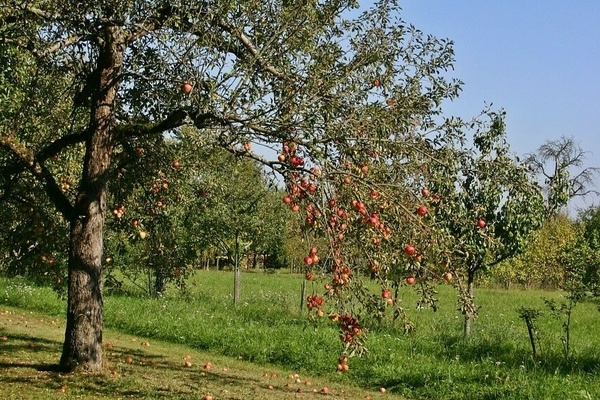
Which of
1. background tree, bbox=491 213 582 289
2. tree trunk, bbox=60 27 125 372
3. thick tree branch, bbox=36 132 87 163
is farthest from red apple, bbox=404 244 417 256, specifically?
background tree, bbox=491 213 582 289

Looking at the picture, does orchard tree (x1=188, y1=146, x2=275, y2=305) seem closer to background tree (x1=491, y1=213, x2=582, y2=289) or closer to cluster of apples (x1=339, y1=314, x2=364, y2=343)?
cluster of apples (x1=339, y1=314, x2=364, y2=343)

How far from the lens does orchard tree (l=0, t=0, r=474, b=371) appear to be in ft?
17.5

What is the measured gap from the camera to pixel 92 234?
880cm

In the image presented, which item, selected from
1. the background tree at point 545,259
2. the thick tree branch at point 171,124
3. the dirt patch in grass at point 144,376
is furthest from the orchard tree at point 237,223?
the background tree at point 545,259

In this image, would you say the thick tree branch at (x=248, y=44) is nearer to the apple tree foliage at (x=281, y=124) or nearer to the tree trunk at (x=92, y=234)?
the apple tree foliage at (x=281, y=124)

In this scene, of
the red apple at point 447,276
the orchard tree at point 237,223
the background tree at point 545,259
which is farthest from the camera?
the background tree at point 545,259

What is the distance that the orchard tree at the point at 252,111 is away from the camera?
5.33 metres

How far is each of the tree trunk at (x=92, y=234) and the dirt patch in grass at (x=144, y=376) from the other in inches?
14.8

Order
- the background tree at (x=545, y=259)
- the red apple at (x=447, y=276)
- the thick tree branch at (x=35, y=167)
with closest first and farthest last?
the red apple at (x=447, y=276)
the thick tree branch at (x=35, y=167)
the background tree at (x=545, y=259)

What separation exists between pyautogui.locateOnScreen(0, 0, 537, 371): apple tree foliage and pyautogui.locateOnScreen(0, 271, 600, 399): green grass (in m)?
3.68

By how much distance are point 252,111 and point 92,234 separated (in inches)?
162

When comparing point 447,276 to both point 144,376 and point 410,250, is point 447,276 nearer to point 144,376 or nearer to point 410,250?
point 410,250

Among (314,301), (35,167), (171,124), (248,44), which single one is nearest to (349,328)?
(314,301)

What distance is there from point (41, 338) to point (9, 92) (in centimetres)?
614
